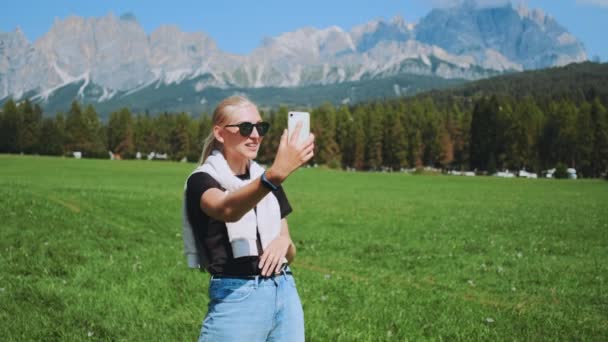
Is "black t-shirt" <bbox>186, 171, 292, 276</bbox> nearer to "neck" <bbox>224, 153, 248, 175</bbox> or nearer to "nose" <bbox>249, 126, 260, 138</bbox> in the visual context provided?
"neck" <bbox>224, 153, 248, 175</bbox>

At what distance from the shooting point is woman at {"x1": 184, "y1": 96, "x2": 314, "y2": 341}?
3.99m

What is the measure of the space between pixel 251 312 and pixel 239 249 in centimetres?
46

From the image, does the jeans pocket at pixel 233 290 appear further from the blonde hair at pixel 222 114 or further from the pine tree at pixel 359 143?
the pine tree at pixel 359 143

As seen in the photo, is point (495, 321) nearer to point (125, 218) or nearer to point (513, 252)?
point (513, 252)

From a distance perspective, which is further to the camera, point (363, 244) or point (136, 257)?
point (363, 244)

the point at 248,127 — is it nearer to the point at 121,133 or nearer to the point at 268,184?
the point at 268,184

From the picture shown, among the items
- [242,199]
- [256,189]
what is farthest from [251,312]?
[256,189]

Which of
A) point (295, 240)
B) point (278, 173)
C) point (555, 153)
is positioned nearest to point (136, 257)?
point (295, 240)

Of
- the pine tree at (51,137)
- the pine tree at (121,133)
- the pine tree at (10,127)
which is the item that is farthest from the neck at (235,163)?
the pine tree at (121,133)

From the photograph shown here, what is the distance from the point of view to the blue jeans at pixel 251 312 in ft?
13.1

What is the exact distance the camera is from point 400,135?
436ft

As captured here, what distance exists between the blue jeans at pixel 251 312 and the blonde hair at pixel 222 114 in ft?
3.31

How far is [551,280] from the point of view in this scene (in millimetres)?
12453

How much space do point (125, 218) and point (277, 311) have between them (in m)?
18.7
